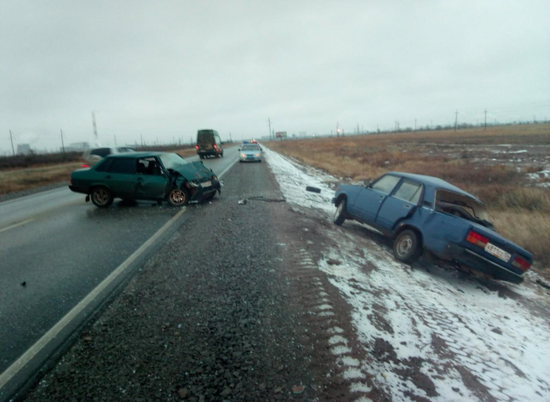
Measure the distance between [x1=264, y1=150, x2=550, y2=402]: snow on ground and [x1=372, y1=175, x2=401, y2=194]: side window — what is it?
168 cm

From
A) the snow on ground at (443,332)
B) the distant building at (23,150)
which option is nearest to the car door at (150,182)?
the snow on ground at (443,332)

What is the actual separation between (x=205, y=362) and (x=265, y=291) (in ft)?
4.70

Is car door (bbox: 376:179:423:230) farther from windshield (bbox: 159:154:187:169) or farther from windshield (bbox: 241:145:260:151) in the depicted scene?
windshield (bbox: 241:145:260:151)

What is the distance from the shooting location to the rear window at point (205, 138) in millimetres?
35000

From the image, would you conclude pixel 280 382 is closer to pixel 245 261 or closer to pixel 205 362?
pixel 205 362

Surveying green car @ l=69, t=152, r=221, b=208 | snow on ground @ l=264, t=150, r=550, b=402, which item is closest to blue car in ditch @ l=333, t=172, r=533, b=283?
snow on ground @ l=264, t=150, r=550, b=402

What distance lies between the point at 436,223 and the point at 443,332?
2.25 m

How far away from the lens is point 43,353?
119 inches

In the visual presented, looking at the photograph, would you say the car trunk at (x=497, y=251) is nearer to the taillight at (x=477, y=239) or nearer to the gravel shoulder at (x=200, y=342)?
the taillight at (x=477, y=239)

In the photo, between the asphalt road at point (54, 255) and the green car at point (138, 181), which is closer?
the asphalt road at point (54, 255)

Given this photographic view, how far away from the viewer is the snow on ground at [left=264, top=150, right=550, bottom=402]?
2.84m

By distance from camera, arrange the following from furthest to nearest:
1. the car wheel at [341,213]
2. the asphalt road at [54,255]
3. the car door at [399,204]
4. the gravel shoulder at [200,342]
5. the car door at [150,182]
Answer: the car door at [150,182] → the car wheel at [341,213] → the car door at [399,204] → the asphalt road at [54,255] → the gravel shoulder at [200,342]

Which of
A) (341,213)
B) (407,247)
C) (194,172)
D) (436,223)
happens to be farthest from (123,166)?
(436,223)

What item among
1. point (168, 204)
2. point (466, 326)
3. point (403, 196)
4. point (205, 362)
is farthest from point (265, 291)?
point (168, 204)
